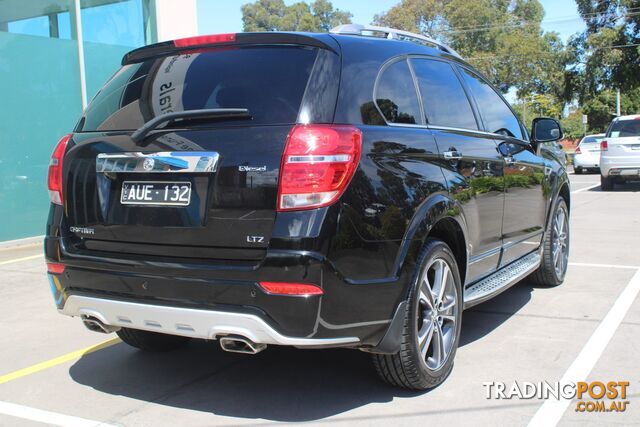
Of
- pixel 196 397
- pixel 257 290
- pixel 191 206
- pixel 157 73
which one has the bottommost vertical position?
pixel 196 397

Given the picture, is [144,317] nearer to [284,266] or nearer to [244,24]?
[284,266]

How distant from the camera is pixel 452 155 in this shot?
3838 millimetres

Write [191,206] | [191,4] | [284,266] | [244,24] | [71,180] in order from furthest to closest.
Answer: [244,24], [191,4], [71,180], [191,206], [284,266]

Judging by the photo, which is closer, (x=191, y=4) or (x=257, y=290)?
(x=257, y=290)

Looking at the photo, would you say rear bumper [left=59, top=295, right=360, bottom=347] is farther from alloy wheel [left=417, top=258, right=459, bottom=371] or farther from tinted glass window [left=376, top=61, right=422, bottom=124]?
tinted glass window [left=376, top=61, right=422, bottom=124]

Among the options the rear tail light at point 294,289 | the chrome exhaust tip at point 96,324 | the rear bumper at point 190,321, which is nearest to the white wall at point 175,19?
the chrome exhaust tip at point 96,324

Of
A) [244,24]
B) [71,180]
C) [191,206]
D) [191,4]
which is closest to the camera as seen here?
[191,206]

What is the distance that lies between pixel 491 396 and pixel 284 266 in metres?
1.47

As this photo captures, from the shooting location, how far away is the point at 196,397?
11.7 ft

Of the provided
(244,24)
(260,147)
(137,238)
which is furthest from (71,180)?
(244,24)

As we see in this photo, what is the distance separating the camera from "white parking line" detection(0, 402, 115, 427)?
327cm

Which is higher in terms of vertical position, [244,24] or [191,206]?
[244,24]

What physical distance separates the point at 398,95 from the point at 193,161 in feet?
4.02

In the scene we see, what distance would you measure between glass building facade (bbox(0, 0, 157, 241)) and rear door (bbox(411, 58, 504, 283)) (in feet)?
24.3
